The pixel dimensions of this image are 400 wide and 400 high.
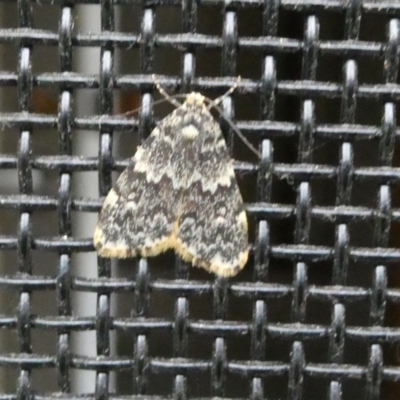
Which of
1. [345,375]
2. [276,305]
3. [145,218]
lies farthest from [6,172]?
[345,375]

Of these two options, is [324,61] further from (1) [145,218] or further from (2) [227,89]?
(1) [145,218]

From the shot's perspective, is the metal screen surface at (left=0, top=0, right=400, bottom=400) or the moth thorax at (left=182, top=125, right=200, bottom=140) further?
the moth thorax at (left=182, top=125, right=200, bottom=140)

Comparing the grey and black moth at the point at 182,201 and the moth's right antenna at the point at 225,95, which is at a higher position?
the moth's right antenna at the point at 225,95

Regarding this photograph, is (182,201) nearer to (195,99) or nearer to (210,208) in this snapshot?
(210,208)

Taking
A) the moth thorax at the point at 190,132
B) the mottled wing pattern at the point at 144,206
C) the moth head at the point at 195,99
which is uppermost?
the moth head at the point at 195,99

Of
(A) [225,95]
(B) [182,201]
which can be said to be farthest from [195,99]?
(B) [182,201]

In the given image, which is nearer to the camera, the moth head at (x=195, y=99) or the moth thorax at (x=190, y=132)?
the moth head at (x=195, y=99)
